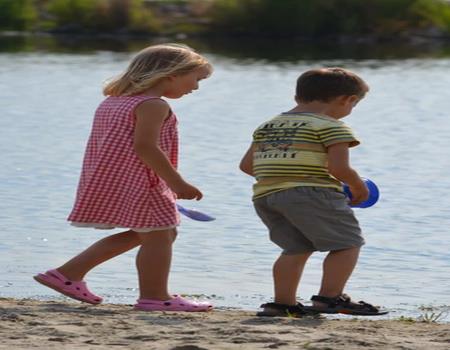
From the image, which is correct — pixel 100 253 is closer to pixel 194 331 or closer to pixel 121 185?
pixel 121 185

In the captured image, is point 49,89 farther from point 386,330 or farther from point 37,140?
point 386,330

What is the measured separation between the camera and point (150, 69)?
20.4 ft

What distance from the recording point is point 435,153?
13445 mm

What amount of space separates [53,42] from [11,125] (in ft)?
49.3

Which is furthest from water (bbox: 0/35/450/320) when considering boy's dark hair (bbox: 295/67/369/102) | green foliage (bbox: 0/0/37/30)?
green foliage (bbox: 0/0/37/30)

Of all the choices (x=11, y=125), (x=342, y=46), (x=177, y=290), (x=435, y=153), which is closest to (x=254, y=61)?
(x=342, y=46)

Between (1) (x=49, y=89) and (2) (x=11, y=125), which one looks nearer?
(2) (x=11, y=125)

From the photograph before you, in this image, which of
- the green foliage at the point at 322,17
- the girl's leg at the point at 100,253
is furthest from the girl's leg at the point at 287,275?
the green foliage at the point at 322,17

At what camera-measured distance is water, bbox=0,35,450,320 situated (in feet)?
25.0

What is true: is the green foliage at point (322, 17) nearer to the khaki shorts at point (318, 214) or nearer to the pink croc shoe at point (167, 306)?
the pink croc shoe at point (167, 306)

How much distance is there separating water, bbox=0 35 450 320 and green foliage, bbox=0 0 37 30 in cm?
1075

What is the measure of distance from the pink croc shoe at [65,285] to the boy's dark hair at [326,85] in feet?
3.97

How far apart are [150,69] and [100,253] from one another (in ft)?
2.62

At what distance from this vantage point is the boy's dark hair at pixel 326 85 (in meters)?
6.07
